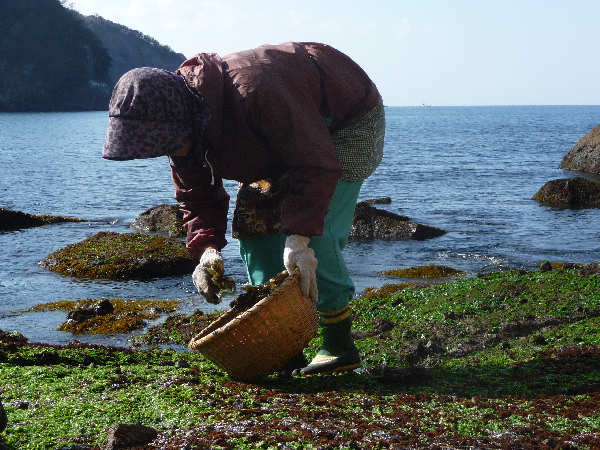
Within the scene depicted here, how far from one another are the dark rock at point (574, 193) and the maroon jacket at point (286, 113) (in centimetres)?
1486

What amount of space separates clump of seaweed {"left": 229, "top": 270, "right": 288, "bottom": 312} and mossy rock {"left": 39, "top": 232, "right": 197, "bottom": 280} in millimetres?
6159

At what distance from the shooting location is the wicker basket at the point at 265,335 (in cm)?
357

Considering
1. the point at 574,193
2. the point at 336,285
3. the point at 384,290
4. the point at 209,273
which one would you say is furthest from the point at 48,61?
the point at 336,285

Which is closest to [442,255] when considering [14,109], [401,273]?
[401,273]

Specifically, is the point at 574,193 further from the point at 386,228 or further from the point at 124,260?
the point at 124,260

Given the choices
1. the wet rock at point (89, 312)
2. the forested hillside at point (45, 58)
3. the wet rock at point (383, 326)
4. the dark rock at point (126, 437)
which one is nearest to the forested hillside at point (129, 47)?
the forested hillside at point (45, 58)

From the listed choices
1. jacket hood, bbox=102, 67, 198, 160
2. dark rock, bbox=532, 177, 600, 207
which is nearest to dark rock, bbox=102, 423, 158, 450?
jacket hood, bbox=102, 67, 198, 160

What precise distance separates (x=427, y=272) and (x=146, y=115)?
7.50m

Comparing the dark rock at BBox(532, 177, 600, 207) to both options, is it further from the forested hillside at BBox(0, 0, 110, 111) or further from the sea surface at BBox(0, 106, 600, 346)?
the forested hillside at BBox(0, 0, 110, 111)

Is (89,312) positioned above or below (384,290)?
below

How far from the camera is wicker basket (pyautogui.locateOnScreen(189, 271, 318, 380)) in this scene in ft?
11.7

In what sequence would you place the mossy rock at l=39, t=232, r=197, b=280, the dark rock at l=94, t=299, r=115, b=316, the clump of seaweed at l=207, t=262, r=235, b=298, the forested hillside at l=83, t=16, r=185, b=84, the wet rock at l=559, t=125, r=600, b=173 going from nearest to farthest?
1. the clump of seaweed at l=207, t=262, r=235, b=298
2. the dark rock at l=94, t=299, r=115, b=316
3. the mossy rock at l=39, t=232, r=197, b=280
4. the wet rock at l=559, t=125, r=600, b=173
5. the forested hillside at l=83, t=16, r=185, b=84

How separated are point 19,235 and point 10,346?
9.44 meters

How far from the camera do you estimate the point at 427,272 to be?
993 cm
